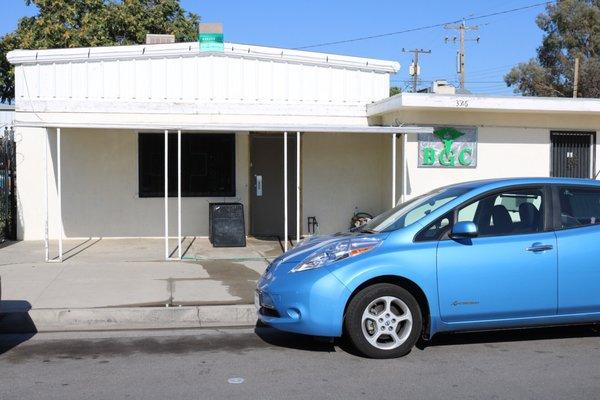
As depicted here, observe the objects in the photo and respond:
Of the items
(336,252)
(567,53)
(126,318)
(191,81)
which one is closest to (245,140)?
(191,81)

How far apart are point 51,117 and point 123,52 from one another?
1.96 meters

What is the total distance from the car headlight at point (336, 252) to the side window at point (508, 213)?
951 mm

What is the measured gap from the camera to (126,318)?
776cm

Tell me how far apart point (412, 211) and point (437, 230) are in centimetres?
60

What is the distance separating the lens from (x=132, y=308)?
25.8 feet

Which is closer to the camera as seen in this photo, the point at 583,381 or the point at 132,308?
the point at 583,381

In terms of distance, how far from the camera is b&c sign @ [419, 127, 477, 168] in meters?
12.6

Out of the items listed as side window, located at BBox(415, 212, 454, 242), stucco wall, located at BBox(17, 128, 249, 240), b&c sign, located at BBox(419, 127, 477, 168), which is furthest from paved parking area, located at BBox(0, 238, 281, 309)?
b&c sign, located at BBox(419, 127, 477, 168)

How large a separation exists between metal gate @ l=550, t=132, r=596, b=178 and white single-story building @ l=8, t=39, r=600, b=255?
2 cm

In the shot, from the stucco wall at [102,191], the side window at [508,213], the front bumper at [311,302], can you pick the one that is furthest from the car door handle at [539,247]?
the stucco wall at [102,191]

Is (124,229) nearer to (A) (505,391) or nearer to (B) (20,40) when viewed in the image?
(A) (505,391)

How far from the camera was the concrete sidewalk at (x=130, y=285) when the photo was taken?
7.77 meters

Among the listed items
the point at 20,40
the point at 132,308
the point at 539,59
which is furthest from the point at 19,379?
the point at 539,59

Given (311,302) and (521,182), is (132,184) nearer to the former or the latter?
(311,302)
